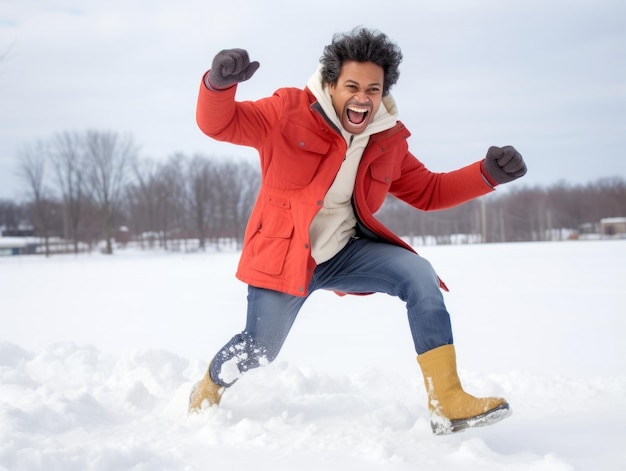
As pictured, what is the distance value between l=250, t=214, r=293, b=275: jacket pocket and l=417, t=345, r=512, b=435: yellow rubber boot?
75cm

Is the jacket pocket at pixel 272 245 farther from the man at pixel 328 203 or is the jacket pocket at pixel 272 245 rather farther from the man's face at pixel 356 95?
the man's face at pixel 356 95

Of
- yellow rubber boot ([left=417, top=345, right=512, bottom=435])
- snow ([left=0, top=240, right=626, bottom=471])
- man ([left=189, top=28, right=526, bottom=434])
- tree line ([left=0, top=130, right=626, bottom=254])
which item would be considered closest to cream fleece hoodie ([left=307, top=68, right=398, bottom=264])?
man ([left=189, top=28, right=526, bottom=434])

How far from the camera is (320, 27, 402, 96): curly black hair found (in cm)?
286

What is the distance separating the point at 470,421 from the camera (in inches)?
95.3

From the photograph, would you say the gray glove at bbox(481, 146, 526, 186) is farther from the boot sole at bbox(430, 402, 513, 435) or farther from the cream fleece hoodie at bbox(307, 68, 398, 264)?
the boot sole at bbox(430, 402, 513, 435)

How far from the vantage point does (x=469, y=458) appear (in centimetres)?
230

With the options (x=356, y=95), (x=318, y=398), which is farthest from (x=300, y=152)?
(x=318, y=398)

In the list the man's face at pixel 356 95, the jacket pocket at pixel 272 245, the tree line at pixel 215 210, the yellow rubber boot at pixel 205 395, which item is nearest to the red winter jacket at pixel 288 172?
the jacket pocket at pixel 272 245

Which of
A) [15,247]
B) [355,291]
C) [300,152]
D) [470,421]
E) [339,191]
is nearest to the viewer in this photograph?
[470,421]

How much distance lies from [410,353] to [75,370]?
104 inches

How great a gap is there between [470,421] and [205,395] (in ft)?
4.17

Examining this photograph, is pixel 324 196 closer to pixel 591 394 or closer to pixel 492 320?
pixel 591 394

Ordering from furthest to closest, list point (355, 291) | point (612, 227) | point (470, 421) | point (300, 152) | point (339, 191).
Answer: point (612, 227)
point (355, 291)
point (339, 191)
point (300, 152)
point (470, 421)

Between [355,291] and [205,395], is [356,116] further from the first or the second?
[205,395]
